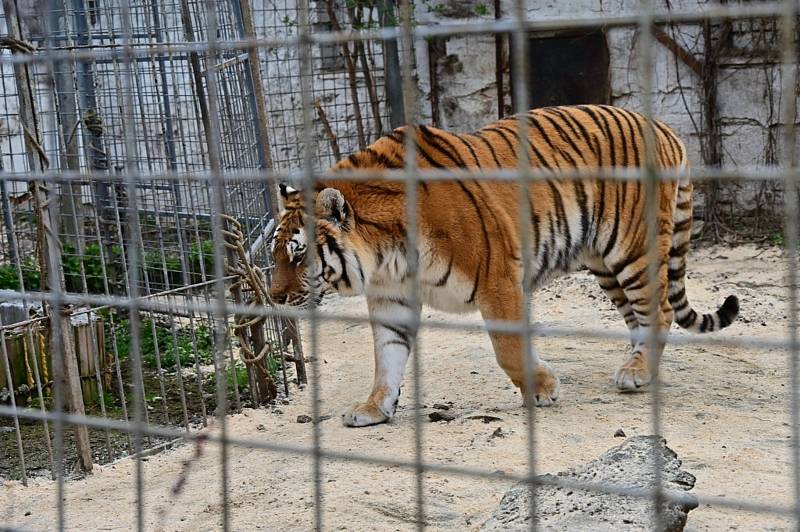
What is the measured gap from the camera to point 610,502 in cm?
268

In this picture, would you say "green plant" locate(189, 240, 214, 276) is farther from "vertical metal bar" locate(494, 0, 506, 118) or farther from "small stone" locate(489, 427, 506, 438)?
"small stone" locate(489, 427, 506, 438)

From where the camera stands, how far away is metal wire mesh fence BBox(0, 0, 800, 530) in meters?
1.45

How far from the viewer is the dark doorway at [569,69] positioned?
315 inches

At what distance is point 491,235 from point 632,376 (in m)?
1.00

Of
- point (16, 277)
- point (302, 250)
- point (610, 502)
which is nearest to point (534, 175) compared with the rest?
point (610, 502)

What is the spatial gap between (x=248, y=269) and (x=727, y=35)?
4.72 meters

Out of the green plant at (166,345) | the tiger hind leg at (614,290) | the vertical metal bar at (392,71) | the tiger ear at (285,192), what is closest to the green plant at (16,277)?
the green plant at (166,345)

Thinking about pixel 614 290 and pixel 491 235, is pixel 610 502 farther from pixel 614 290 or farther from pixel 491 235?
pixel 614 290

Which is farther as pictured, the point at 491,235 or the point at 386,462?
the point at 491,235

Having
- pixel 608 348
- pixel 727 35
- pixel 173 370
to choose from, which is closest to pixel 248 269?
pixel 173 370

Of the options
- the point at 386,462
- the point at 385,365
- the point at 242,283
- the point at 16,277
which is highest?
the point at 386,462

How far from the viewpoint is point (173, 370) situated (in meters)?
5.44

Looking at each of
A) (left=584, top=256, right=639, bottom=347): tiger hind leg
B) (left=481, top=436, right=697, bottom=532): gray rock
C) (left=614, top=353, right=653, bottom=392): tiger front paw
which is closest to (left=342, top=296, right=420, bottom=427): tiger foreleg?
(left=614, top=353, right=653, bottom=392): tiger front paw

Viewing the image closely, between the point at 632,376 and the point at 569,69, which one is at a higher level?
the point at 569,69
